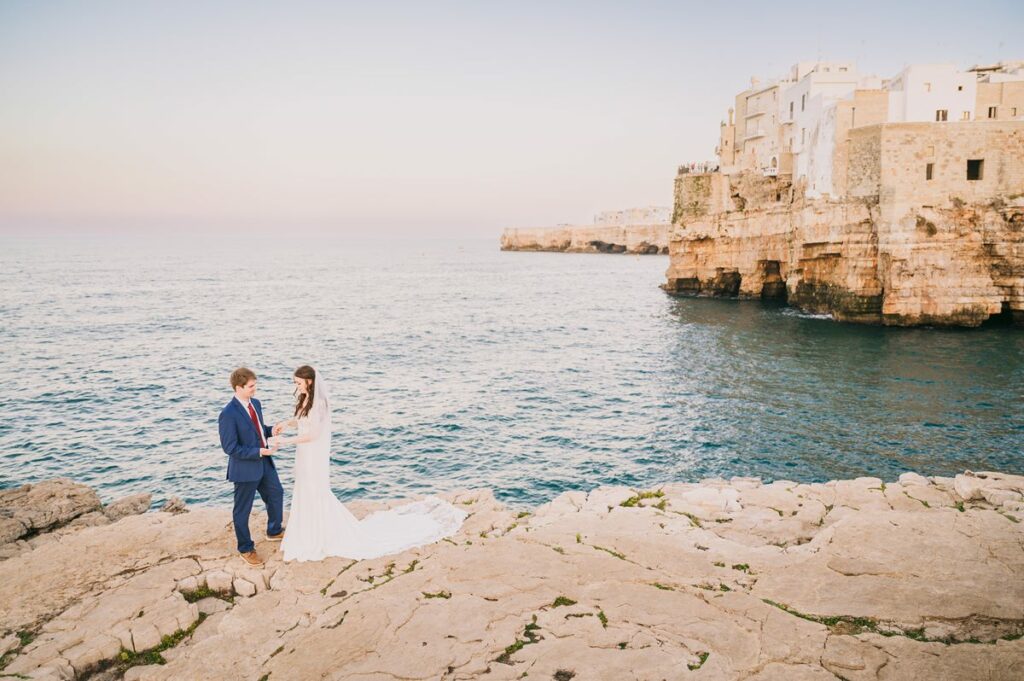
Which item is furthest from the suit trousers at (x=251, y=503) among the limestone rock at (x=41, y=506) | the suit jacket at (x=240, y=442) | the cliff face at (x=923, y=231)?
the cliff face at (x=923, y=231)

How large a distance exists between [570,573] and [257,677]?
3.68m

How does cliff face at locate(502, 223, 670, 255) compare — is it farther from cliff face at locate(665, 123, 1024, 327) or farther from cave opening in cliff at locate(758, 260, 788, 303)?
cliff face at locate(665, 123, 1024, 327)

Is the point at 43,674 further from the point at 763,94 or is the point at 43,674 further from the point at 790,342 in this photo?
the point at 763,94

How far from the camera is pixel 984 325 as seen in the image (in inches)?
1433

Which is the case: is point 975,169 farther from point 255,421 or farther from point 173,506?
point 173,506

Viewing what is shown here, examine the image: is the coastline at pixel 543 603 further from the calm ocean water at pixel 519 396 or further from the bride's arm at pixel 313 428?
the calm ocean water at pixel 519 396

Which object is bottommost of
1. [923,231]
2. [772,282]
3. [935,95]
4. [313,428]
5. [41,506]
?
[41,506]

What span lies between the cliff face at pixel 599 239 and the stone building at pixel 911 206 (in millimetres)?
97650

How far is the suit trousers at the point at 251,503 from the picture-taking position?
808 centimetres

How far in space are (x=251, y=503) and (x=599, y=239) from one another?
535 ft

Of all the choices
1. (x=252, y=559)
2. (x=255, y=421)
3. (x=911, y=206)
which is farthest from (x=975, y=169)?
(x=252, y=559)

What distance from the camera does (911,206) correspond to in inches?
1379

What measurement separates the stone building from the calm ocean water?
2186 mm

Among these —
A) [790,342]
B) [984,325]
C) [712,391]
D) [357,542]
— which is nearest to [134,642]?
[357,542]
